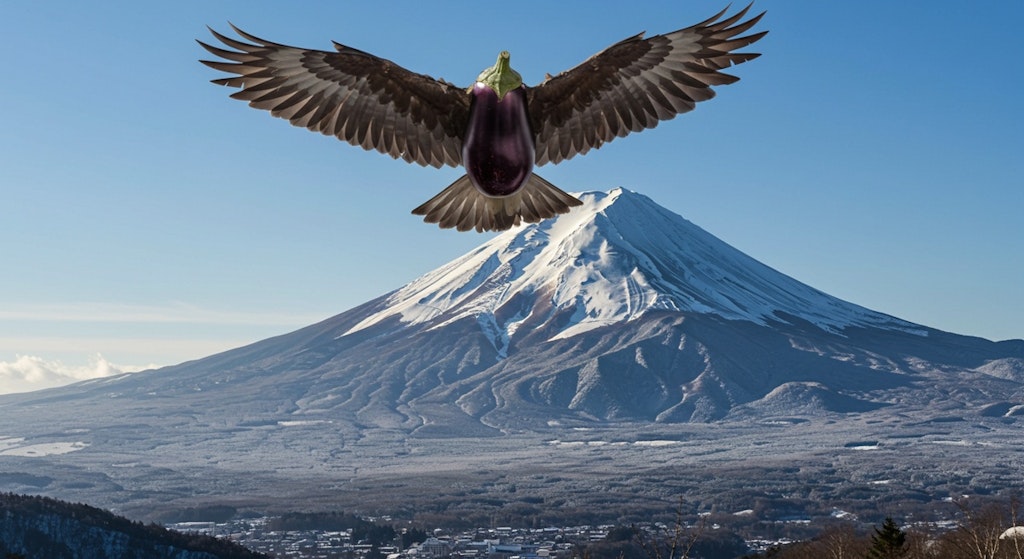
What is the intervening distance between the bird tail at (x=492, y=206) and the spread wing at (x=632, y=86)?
21cm

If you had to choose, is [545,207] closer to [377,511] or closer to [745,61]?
[745,61]

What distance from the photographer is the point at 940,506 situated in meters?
171

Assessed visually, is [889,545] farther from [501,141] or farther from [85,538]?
[85,538]

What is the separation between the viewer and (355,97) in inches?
250

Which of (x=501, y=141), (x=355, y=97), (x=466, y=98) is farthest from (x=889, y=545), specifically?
(x=501, y=141)

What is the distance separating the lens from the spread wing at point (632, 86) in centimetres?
581

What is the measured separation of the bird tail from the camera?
6.08 meters

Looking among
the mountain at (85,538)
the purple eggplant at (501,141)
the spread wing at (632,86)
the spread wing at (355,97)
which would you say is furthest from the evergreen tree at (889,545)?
the mountain at (85,538)

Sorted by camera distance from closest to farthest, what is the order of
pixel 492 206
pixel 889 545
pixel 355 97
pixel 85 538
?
pixel 492 206 < pixel 355 97 < pixel 889 545 < pixel 85 538

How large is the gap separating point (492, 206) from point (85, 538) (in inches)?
4181

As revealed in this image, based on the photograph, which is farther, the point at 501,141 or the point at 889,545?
the point at 889,545

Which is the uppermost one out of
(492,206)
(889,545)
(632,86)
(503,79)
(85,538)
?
(632,86)

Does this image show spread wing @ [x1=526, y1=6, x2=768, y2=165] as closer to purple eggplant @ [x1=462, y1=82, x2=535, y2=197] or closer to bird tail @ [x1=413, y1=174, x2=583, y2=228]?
bird tail @ [x1=413, y1=174, x2=583, y2=228]

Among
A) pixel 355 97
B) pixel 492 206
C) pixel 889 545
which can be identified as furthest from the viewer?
pixel 889 545
